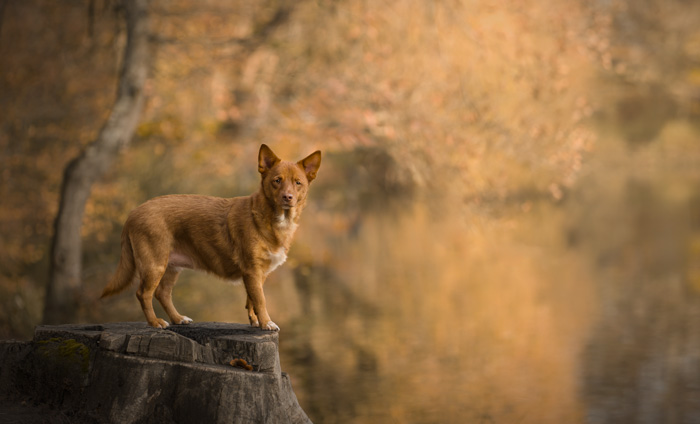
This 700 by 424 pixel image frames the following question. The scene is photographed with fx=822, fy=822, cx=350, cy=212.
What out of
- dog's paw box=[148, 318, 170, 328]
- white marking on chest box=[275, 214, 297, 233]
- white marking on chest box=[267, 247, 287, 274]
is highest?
white marking on chest box=[275, 214, 297, 233]

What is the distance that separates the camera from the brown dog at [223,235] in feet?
16.8

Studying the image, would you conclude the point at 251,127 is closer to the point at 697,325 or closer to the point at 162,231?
the point at 697,325

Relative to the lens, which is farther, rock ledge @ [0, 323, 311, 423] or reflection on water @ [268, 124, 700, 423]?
reflection on water @ [268, 124, 700, 423]

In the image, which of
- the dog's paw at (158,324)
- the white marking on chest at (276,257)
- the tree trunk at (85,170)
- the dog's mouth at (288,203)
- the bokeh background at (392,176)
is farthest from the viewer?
the bokeh background at (392,176)

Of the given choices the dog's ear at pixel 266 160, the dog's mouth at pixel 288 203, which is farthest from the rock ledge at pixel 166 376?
the dog's ear at pixel 266 160

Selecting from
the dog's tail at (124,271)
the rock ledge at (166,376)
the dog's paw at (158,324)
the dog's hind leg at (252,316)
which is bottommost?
the rock ledge at (166,376)

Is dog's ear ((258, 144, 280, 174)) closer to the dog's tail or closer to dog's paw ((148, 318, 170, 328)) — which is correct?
the dog's tail

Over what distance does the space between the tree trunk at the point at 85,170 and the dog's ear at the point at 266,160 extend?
6.84 m

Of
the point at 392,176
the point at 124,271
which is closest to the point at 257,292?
the point at 124,271

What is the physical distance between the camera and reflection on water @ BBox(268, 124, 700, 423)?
1176cm

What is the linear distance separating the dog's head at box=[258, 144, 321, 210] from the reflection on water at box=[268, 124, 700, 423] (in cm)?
643

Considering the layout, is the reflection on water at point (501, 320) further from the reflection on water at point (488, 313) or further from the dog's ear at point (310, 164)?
the dog's ear at point (310, 164)

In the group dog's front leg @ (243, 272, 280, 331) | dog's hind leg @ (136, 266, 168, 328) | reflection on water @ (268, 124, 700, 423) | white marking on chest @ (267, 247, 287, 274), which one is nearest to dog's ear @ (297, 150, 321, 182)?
white marking on chest @ (267, 247, 287, 274)

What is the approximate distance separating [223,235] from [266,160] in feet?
1.95
